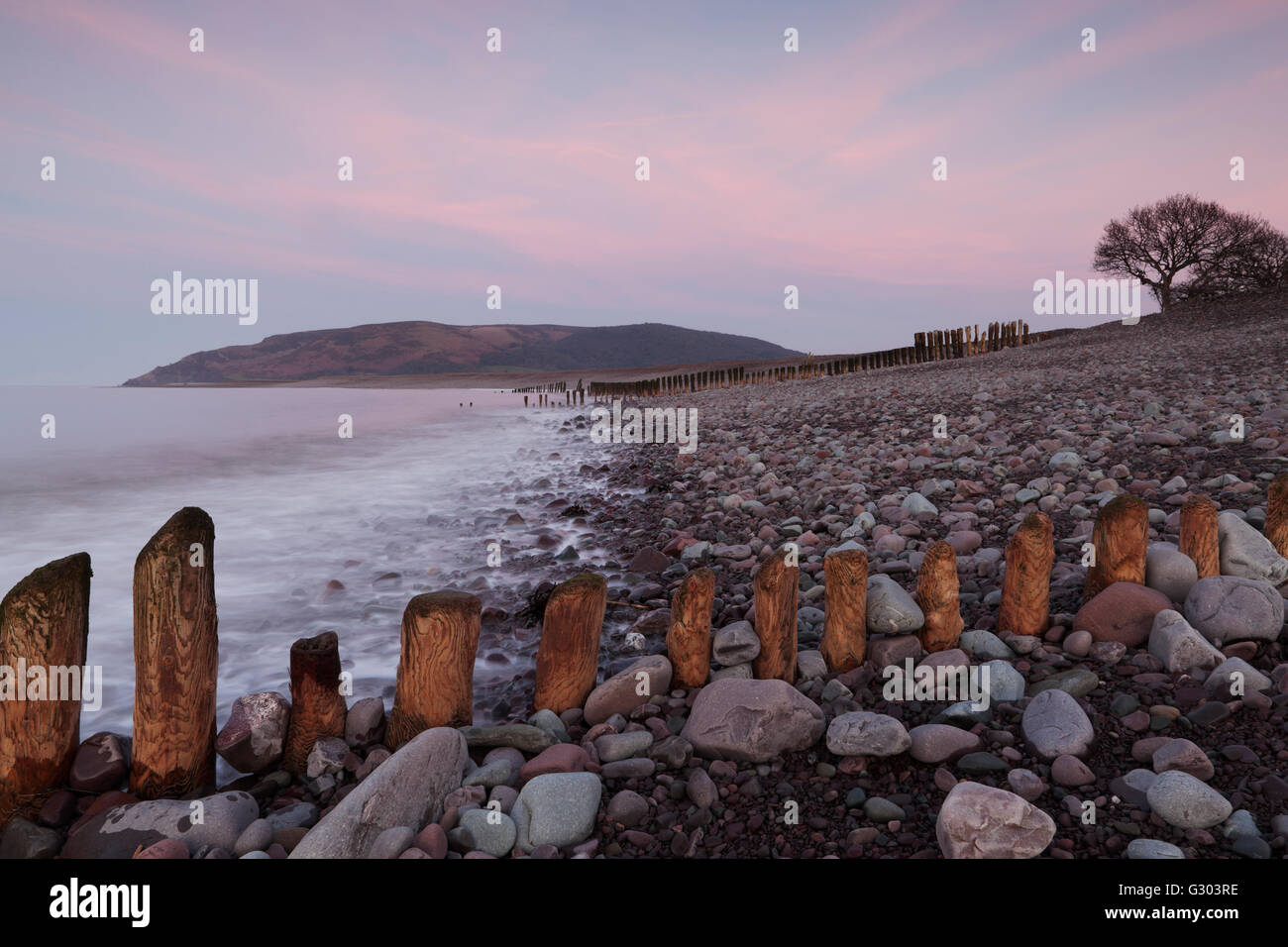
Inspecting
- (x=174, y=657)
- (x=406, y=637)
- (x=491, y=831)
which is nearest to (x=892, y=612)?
(x=491, y=831)

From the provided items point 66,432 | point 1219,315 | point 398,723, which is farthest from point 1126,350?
point 66,432

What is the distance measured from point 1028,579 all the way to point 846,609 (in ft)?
3.16

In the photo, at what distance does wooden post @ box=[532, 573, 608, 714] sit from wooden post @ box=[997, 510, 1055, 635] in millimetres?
2156

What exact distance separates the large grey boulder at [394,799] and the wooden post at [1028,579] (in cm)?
288

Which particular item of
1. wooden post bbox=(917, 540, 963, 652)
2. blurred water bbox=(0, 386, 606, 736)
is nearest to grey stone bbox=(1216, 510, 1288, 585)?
wooden post bbox=(917, 540, 963, 652)

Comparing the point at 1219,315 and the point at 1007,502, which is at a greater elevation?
the point at 1219,315

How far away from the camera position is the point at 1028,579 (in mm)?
3590

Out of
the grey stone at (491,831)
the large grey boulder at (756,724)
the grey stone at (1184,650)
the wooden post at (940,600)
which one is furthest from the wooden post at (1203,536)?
the grey stone at (491,831)

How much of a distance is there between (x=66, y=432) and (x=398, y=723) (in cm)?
2865

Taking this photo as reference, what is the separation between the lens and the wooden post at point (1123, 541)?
3.63 meters
